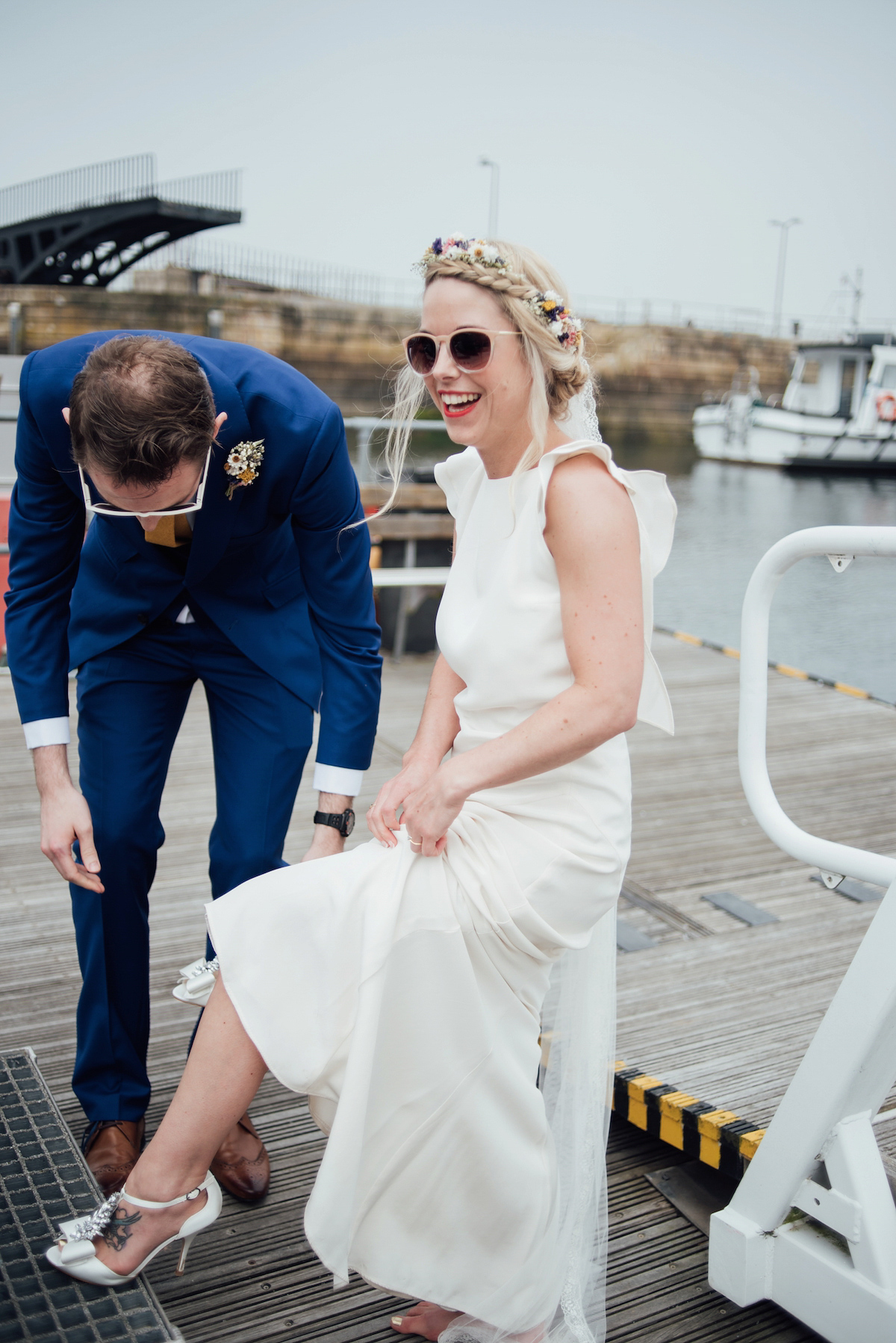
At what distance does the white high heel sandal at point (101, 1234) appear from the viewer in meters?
1.53

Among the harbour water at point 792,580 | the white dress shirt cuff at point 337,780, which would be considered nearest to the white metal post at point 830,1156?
the white dress shirt cuff at point 337,780

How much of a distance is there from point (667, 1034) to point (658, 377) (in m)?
39.9

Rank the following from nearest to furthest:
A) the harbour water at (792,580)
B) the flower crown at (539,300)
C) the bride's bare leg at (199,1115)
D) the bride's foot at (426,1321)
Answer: the bride's bare leg at (199,1115)
the flower crown at (539,300)
the bride's foot at (426,1321)
the harbour water at (792,580)

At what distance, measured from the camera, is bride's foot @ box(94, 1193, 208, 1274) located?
1.51 metres

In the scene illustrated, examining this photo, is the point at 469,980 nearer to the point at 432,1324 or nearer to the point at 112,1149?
the point at 432,1324

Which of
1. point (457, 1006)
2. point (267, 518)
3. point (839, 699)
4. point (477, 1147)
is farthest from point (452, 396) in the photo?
point (839, 699)

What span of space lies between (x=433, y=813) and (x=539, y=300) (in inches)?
29.1

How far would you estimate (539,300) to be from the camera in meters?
1.57

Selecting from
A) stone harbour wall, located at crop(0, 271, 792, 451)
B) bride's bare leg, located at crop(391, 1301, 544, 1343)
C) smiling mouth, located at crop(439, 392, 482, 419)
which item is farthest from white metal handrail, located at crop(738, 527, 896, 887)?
stone harbour wall, located at crop(0, 271, 792, 451)

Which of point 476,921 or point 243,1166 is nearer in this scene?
point 476,921

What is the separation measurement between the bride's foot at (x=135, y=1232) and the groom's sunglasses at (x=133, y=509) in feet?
3.24

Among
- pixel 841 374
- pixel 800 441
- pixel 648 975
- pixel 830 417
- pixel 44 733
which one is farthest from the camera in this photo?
pixel 841 374

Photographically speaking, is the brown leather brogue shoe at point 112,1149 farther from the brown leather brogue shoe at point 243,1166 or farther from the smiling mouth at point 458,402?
the smiling mouth at point 458,402

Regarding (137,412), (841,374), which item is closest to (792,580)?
(841,374)
